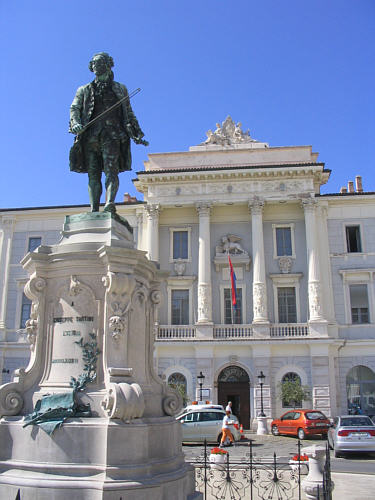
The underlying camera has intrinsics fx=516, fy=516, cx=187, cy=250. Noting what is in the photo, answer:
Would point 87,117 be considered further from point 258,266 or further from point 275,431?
point 258,266

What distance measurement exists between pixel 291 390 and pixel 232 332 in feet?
16.6

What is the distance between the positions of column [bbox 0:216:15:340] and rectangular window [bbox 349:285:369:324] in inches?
926

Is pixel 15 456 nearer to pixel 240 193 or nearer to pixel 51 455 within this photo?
pixel 51 455

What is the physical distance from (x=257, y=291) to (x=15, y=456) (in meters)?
27.1

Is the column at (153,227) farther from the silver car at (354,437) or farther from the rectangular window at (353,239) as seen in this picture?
the silver car at (354,437)

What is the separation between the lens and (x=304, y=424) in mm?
24000

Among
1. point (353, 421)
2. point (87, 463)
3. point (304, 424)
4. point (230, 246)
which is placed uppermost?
point (230, 246)

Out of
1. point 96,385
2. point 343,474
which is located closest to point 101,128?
point 96,385

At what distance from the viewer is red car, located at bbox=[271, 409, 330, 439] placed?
77.5 feet

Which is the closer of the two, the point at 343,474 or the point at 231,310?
the point at 343,474

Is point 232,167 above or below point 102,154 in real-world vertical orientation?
above

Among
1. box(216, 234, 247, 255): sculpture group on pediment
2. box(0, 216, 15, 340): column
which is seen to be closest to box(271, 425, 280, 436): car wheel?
box(216, 234, 247, 255): sculpture group on pediment

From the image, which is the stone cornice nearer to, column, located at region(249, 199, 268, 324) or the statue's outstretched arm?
column, located at region(249, 199, 268, 324)

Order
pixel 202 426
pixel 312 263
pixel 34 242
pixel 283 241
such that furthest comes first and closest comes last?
1. pixel 34 242
2. pixel 283 241
3. pixel 312 263
4. pixel 202 426
